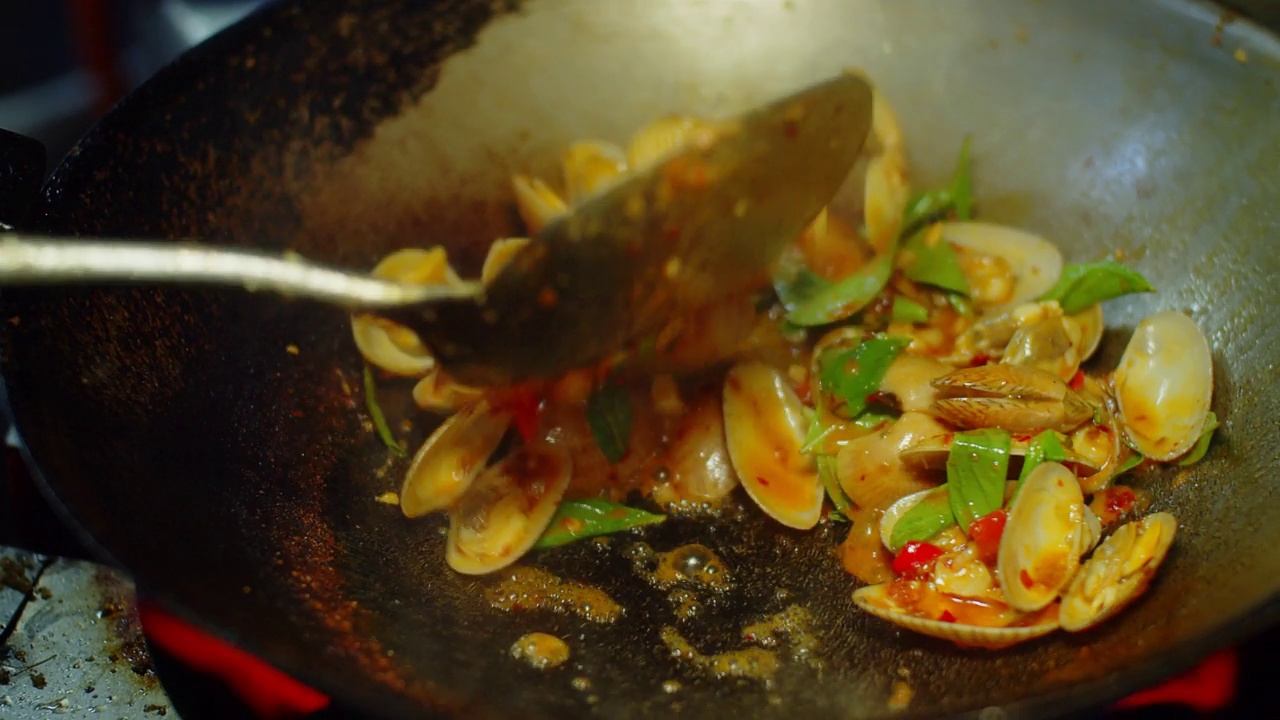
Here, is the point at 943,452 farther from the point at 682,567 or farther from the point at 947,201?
the point at 947,201

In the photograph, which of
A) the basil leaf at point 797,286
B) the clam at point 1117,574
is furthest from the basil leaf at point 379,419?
the clam at point 1117,574

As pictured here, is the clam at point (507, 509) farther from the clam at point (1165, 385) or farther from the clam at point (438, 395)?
the clam at point (1165, 385)

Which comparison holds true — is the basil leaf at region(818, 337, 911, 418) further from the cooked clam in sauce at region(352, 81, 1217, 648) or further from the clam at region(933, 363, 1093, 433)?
the clam at region(933, 363, 1093, 433)

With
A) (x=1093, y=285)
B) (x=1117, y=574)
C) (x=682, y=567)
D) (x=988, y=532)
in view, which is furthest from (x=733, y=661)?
(x=1093, y=285)

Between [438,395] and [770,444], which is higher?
[438,395]

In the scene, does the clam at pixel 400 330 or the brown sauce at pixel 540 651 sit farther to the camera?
the clam at pixel 400 330

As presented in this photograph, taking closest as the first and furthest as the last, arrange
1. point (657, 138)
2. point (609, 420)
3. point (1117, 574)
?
point (1117, 574)
point (609, 420)
point (657, 138)
